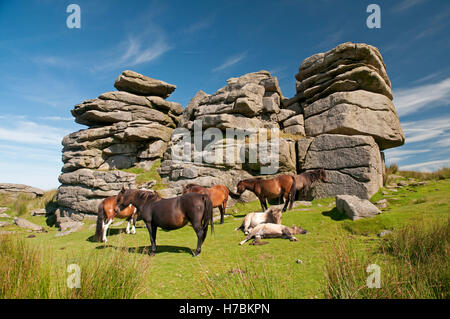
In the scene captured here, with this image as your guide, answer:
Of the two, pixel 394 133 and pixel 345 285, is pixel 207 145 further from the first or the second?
pixel 345 285

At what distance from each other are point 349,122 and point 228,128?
30.8 ft

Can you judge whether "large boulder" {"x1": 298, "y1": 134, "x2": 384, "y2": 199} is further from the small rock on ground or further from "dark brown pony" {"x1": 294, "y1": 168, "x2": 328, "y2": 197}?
the small rock on ground

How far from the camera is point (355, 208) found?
31.2 feet

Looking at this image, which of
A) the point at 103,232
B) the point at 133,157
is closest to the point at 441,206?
the point at 103,232

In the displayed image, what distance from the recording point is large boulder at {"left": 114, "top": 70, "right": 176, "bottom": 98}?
81.8ft

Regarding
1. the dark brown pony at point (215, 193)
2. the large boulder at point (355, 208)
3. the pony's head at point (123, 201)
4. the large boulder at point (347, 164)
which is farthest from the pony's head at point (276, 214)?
the large boulder at point (347, 164)

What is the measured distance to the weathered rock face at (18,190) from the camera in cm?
2636

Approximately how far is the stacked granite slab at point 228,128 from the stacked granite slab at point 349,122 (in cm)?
234

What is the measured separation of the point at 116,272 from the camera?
3656 millimetres

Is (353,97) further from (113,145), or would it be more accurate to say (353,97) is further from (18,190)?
(18,190)

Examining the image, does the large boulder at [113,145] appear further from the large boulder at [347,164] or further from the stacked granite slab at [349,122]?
the large boulder at [347,164]

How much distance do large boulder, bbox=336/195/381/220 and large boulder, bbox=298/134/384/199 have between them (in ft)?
16.5

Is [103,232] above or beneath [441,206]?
beneath
